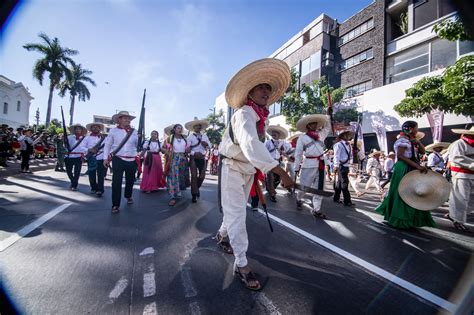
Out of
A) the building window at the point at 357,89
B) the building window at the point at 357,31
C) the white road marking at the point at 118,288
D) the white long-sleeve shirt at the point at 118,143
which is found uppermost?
the building window at the point at 357,31

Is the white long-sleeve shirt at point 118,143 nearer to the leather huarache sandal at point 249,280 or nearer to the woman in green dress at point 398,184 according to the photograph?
the leather huarache sandal at point 249,280

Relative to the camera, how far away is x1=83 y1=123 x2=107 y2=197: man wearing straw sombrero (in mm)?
6852

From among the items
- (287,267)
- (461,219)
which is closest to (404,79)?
(461,219)

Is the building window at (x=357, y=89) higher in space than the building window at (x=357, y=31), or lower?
lower

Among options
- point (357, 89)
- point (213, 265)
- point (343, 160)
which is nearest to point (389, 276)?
point (213, 265)

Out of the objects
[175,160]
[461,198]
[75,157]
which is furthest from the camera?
[75,157]

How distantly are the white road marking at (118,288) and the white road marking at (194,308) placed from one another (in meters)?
0.66

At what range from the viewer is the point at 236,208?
100 inches

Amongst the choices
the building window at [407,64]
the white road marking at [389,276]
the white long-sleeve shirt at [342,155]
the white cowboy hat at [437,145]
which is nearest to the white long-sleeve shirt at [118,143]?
the white road marking at [389,276]

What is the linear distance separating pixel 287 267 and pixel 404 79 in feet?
66.5

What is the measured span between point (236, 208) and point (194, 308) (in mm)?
958

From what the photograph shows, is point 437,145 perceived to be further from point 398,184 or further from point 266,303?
point 266,303

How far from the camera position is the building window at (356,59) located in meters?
20.9

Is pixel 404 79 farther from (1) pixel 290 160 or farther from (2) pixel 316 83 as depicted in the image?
(1) pixel 290 160
